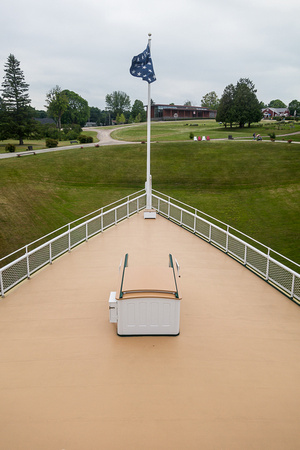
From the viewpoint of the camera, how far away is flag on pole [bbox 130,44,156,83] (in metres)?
14.9

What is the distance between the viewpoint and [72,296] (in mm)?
9227

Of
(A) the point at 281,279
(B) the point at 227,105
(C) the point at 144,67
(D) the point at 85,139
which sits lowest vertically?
(A) the point at 281,279

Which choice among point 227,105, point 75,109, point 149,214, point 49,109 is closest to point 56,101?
point 49,109

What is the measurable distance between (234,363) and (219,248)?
7.21 metres

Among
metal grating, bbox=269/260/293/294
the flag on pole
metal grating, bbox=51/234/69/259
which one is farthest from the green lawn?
the flag on pole

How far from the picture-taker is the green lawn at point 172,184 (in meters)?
25.1

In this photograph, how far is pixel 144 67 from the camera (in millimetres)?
14961

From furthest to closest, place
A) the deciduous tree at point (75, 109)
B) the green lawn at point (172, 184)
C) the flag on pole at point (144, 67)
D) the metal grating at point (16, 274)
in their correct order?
the deciduous tree at point (75, 109) < the green lawn at point (172, 184) < the flag on pole at point (144, 67) < the metal grating at point (16, 274)

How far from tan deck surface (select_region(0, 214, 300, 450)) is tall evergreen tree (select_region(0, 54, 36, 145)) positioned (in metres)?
55.0

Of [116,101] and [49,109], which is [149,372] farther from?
[116,101]

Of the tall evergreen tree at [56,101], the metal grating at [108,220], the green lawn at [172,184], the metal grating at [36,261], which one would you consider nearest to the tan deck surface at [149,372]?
the metal grating at [36,261]

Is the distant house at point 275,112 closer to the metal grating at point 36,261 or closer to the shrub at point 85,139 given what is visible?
the shrub at point 85,139

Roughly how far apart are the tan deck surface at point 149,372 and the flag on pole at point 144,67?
32.5 feet

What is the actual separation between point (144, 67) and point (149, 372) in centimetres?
1338
